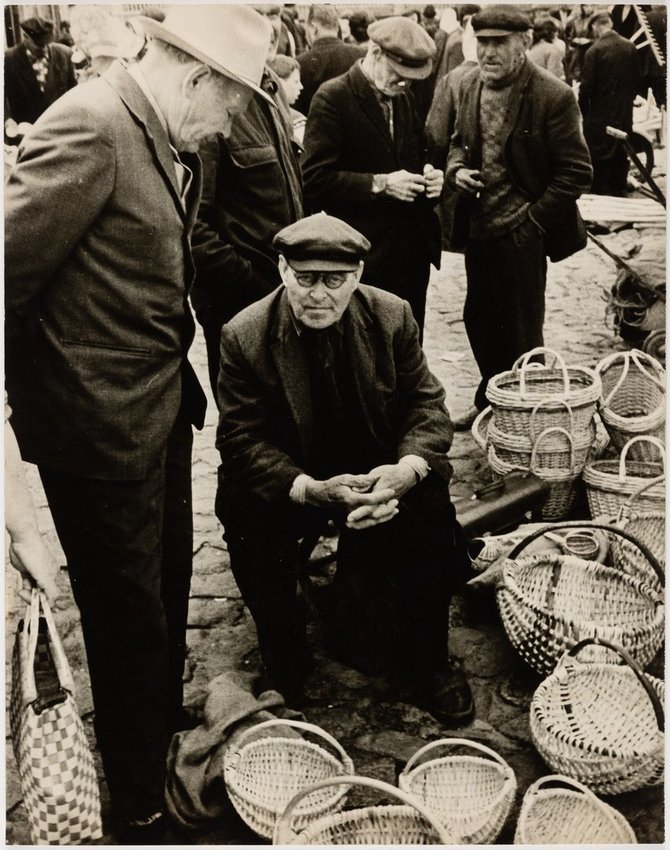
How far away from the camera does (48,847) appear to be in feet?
8.09

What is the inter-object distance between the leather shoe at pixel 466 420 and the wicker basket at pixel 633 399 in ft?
2.60

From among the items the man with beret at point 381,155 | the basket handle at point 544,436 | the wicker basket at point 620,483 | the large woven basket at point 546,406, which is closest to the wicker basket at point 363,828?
the wicker basket at point 620,483

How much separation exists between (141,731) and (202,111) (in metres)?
1.63

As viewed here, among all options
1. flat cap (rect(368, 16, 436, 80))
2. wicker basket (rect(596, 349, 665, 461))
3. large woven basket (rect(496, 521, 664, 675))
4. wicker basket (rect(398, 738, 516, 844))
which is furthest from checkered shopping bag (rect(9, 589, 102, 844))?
flat cap (rect(368, 16, 436, 80))

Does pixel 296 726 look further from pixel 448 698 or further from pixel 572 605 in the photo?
pixel 572 605

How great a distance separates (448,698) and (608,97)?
7.56 metres

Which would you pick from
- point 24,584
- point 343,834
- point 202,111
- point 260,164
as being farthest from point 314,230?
point 343,834

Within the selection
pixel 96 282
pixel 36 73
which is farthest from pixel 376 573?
pixel 36 73

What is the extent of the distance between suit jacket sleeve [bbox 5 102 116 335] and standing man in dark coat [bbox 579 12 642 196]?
779 centimetres

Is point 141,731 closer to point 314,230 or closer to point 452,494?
point 314,230

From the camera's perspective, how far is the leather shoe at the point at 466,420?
18.2ft

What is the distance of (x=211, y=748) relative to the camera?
9.69 ft

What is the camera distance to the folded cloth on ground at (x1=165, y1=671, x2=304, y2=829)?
284 cm

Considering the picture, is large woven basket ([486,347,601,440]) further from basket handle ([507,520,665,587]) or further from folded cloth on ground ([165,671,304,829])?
folded cloth on ground ([165,671,304,829])
